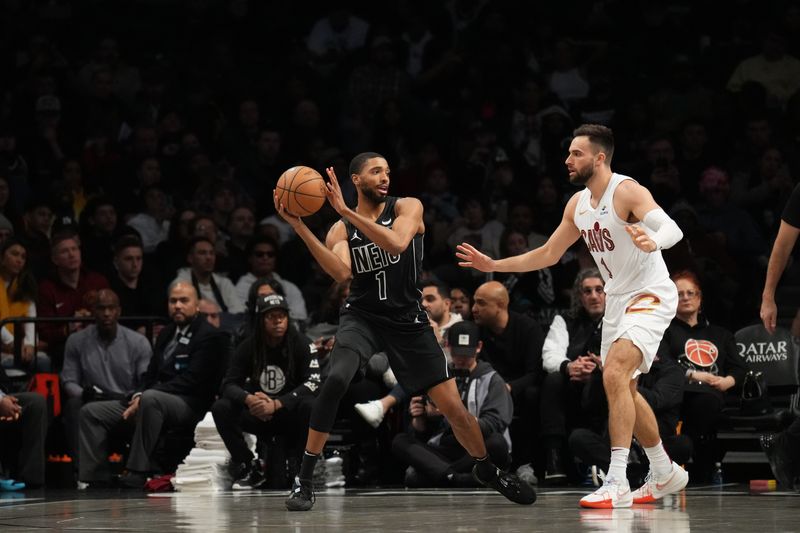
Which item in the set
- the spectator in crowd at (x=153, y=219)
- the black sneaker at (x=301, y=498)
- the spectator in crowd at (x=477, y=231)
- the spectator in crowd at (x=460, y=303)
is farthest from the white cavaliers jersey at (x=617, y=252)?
the spectator in crowd at (x=153, y=219)

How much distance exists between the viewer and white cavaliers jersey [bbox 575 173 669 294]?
7.57 m

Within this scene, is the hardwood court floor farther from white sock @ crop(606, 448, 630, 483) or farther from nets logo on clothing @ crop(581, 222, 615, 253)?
nets logo on clothing @ crop(581, 222, 615, 253)

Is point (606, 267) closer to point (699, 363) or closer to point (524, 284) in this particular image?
point (699, 363)

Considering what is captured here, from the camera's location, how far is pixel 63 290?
38.4ft

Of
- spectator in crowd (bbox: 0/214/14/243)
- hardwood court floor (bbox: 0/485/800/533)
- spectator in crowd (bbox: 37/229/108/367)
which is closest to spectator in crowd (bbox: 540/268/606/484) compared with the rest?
hardwood court floor (bbox: 0/485/800/533)

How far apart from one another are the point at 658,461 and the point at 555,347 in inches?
101

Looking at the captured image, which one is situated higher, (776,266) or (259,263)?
(259,263)

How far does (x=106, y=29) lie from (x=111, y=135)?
248 centimetres

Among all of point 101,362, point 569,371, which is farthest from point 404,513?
point 101,362

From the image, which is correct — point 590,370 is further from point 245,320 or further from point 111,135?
point 111,135

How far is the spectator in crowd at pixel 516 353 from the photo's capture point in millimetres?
10375

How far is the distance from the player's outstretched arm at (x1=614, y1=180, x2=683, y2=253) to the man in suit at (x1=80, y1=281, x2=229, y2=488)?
4.25 meters

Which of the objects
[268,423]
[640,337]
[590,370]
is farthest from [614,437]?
[268,423]

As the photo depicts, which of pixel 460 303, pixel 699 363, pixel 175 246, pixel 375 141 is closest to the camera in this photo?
pixel 699 363
